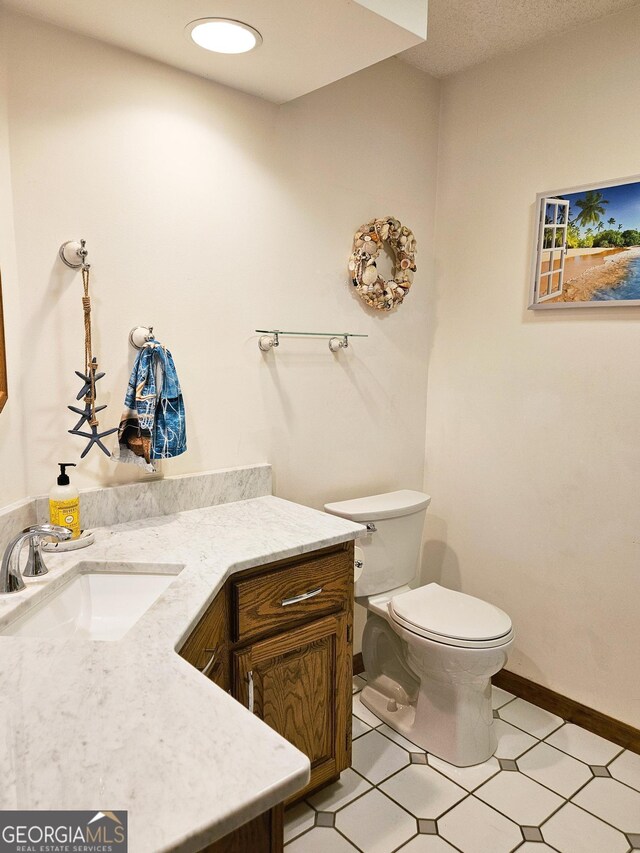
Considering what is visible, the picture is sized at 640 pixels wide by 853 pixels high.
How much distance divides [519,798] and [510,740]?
30 cm

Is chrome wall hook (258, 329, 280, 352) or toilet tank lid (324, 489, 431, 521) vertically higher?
chrome wall hook (258, 329, 280, 352)

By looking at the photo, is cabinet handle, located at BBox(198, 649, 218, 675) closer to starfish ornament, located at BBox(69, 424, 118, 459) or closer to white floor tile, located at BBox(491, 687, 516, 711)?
starfish ornament, located at BBox(69, 424, 118, 459)

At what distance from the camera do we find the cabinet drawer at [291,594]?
155 centimetres

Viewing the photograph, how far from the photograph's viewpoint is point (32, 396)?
1.64m

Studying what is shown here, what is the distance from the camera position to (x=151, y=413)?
5.68ft

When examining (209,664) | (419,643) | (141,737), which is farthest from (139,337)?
(419,643)

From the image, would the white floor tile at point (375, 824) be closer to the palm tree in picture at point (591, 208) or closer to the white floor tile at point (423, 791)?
the white floor tile at point (423, 791)

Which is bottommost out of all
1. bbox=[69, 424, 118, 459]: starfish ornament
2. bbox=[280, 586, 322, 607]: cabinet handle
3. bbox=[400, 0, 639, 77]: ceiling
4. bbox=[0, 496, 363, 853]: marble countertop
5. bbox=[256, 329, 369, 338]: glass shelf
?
bbox=[280, 586, 322, 607]: cabinet handle

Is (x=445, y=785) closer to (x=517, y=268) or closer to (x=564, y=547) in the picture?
(x=564, y=547)

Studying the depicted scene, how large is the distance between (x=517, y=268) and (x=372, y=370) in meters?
0.72

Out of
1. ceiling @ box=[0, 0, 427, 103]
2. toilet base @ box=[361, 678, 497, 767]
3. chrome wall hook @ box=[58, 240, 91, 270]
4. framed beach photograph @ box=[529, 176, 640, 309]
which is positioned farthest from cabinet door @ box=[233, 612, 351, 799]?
ceiling @ box=[0, 0, 427, 103]

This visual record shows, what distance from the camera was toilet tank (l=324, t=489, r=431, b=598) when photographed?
226cm

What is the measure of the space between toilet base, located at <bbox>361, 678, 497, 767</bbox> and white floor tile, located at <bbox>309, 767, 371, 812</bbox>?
0.97ft

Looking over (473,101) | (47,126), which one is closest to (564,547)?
(473,101)
